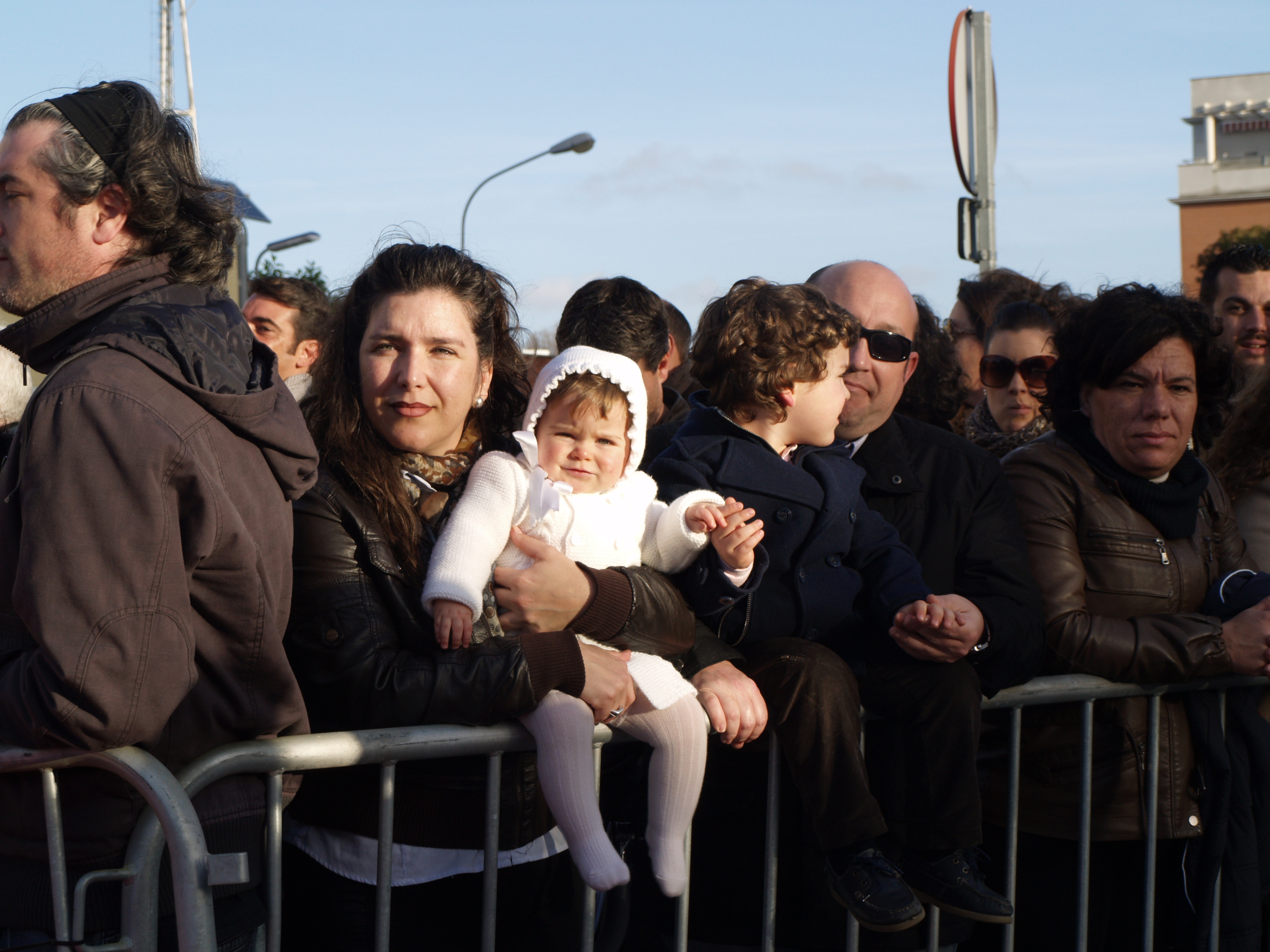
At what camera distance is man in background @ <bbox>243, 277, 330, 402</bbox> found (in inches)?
279

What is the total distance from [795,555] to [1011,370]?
2.63 metres

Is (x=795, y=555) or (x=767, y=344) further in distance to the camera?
(x=767, y=344)

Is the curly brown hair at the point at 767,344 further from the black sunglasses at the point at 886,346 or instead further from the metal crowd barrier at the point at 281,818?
the metal crowd barrier at the point at 281,818

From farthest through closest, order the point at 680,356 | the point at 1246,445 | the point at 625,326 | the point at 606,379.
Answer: the point at 680,356, the point at 625,326, the point at 1246,445, the point at 606,379

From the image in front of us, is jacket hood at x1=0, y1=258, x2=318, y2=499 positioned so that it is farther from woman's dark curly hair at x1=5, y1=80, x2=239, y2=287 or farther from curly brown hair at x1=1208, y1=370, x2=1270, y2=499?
curly brown hair at x1=1208, y1=370, x2=1270, y2=499

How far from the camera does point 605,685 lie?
104 inches

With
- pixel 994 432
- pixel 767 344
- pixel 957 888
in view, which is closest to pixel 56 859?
pixel 957 888

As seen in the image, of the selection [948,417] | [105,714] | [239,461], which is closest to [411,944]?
[105,714]

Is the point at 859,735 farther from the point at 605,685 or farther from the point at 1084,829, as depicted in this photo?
the point at 1084,829

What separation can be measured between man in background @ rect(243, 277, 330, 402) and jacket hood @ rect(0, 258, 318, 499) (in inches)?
184

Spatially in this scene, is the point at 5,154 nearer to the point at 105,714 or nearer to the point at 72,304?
the point at 72,304

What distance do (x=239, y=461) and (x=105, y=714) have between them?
20.3 inches

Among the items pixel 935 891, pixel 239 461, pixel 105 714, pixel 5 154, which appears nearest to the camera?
pixel 105 714

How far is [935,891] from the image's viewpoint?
112 inches
